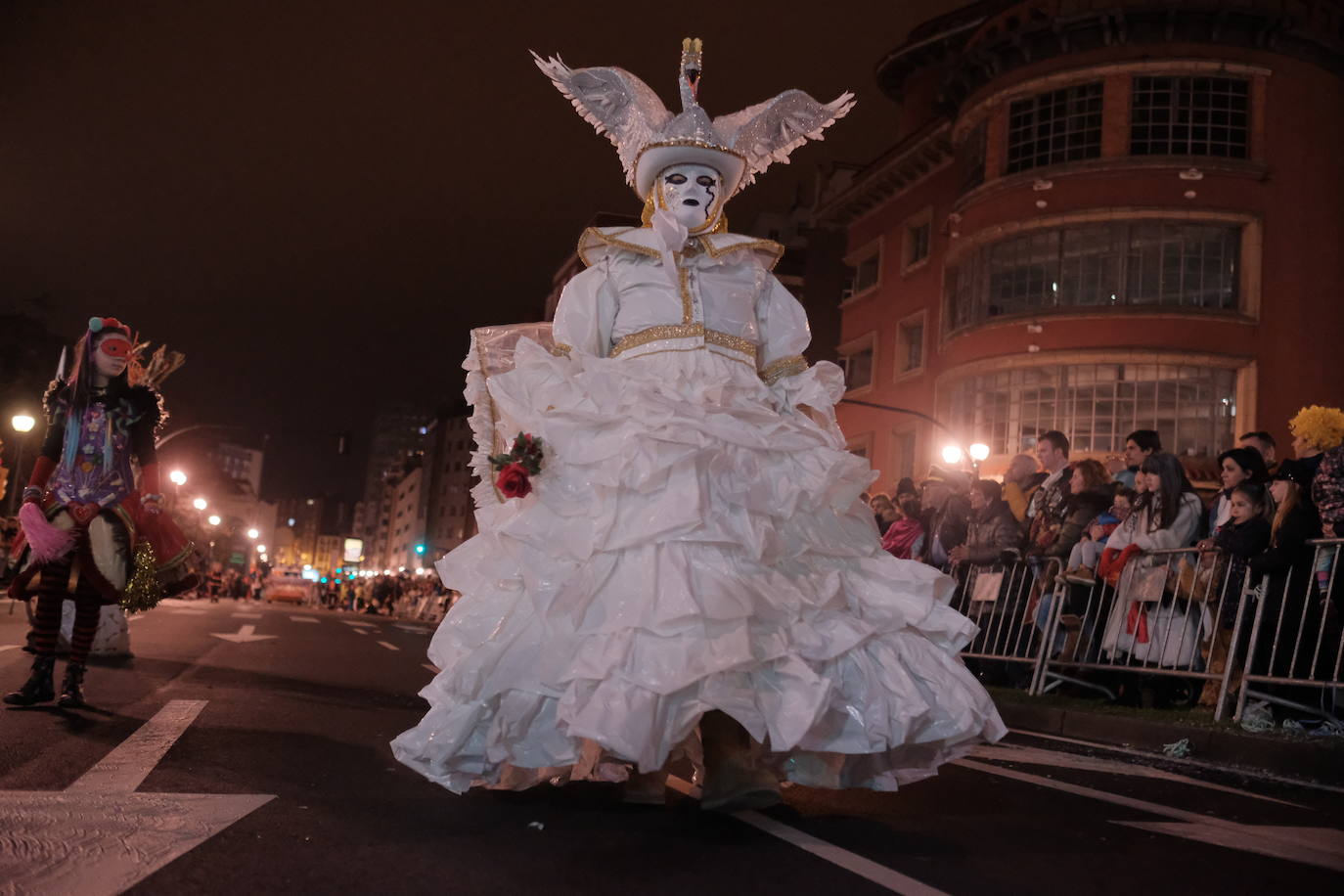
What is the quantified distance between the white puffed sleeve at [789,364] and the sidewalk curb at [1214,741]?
3433 millimetres

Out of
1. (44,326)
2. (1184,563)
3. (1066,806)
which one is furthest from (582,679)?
(44,326)

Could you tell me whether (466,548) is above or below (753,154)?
below

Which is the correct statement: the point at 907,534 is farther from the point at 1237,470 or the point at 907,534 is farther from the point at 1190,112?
the point at 1190,112

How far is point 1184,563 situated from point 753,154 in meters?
5.12

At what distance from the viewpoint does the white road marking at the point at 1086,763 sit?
6.02m

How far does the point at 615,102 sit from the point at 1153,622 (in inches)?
232

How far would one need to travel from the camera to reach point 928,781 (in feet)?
19.2

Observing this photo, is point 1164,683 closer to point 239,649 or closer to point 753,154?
point 753,154

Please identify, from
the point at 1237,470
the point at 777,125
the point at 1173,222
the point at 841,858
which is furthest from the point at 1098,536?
the point at 1173,222

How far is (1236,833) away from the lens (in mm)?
4609

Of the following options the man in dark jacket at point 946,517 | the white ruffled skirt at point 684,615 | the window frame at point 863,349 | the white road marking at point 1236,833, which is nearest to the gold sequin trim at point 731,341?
the white ruffled skirt at point 684,615

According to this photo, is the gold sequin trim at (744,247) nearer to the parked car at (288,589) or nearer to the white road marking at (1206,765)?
the white road marking at (1206,765)

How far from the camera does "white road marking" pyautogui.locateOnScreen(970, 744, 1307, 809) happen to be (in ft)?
19.8

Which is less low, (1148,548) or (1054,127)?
(1054,127)
